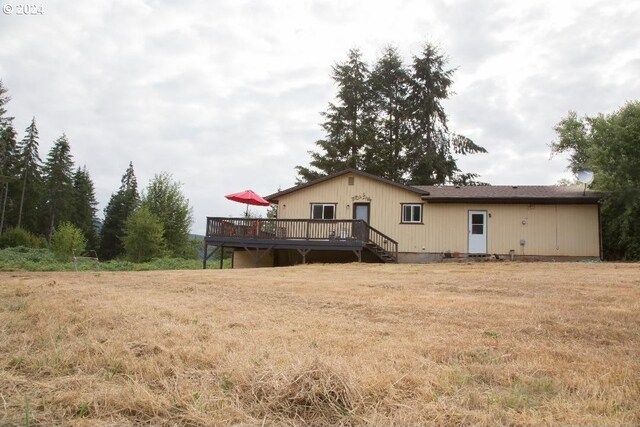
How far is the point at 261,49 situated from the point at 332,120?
1991 cm

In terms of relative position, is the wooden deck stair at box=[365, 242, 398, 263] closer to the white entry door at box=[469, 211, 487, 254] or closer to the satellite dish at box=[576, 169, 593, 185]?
the white entry door at box=[469, 211, 487, 254]

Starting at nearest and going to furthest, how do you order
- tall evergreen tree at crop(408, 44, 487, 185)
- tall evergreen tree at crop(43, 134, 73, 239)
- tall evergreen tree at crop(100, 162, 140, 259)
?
tall evergreen tree at crop(408, 44, 487, 185), tall evergreen tree at crop(43, 134, 73, 239), tall evergreen tree at crop(100, 162, 140, 259)

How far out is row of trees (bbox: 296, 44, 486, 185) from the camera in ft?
109

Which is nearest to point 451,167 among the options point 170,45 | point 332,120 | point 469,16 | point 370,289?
point 332,120

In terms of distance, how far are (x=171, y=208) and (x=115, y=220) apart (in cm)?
1814

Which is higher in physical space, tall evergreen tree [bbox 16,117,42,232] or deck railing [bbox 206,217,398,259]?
tall evergreen tree [bbox 16,117,42,232]

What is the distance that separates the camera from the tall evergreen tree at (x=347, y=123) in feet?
112

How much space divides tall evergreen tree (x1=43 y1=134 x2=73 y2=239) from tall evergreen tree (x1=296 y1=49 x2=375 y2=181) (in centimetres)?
3088

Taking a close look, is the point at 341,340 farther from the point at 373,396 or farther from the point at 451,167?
the point at 451,167

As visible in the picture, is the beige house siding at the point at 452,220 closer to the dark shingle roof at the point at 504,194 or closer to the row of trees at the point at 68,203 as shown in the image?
the dark shingle roof at the point at 504,194

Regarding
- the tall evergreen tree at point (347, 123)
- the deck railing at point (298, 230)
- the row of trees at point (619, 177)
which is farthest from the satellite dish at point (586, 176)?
the tall evergreen tree at point (347, 123)

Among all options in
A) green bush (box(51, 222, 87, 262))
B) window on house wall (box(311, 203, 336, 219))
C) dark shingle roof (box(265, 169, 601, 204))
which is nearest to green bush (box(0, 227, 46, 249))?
green bush (box(51, 222, 87, 262))

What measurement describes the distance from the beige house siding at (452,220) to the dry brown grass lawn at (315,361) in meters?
12.7

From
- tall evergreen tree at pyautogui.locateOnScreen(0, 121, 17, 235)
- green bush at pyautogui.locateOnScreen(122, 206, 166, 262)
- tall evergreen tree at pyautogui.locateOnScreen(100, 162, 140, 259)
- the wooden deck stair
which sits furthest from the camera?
tall evergreen tree at pyautogui.locateOnScreen(100, 162, 140, 259)
